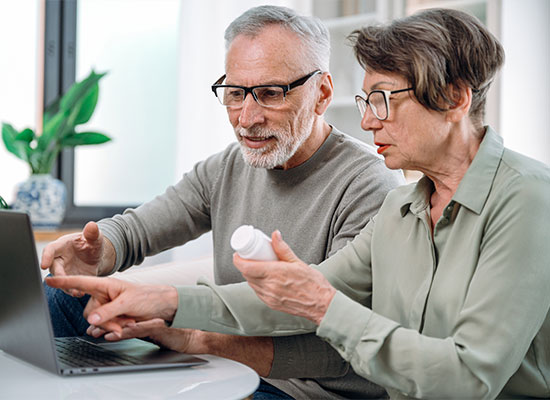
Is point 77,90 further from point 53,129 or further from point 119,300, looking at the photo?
point 119,300

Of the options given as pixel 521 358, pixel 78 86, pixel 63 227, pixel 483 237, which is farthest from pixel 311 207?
pixel 63 227

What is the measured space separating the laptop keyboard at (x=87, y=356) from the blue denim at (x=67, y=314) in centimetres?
24

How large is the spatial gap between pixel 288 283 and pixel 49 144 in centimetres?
210

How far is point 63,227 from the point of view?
305 cm

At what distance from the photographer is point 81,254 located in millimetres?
1414

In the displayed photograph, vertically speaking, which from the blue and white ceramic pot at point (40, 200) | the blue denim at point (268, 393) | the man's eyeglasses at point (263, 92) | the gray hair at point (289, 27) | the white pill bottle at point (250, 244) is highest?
the gray hair at point (289, 27)

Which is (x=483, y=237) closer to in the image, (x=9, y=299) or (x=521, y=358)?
(x=521, y=358)

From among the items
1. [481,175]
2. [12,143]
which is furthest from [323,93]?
[12,143]

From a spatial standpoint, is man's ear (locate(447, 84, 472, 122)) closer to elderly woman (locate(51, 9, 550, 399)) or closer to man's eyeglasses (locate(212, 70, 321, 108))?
elderly woman (locate(51, 9, 550, 399))

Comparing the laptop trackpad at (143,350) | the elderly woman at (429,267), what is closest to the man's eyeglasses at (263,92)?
the elderly woman at (429,267)

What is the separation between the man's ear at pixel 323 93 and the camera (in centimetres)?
156

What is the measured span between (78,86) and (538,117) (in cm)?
185

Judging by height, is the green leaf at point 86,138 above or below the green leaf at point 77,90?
below

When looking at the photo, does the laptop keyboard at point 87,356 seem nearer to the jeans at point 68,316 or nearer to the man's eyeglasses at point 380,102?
the jeans at point 68,316
